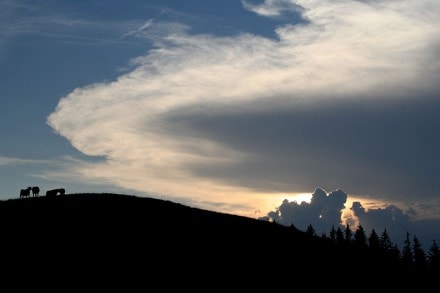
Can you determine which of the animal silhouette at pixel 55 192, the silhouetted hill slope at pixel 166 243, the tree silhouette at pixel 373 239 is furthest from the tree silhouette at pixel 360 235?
the animal silhouette at pixel 55 192

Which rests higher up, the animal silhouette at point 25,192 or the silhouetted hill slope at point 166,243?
the animal silhouette at point 25,192

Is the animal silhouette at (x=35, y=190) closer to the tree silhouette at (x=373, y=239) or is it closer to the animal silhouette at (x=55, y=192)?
the animal silhouette at (x=55, y=192)

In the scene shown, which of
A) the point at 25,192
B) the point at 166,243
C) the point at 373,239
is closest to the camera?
the point at 166,243

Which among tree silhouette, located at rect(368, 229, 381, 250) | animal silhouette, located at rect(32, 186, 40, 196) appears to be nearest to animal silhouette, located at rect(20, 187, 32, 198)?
animal silhouette, located at rect(32, 186, 40, 196)

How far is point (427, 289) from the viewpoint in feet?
208

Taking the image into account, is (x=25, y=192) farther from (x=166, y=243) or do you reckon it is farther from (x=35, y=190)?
(x=166, y=243)

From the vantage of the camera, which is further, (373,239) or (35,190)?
(373,239)

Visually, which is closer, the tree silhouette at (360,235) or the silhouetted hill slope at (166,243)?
the silhouetted hill slope at (166,243)

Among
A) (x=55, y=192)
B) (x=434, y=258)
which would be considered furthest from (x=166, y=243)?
(x=434, y=258)

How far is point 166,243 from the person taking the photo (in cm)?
5447

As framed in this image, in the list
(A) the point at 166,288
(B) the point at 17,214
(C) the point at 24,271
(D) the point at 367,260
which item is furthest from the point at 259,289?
(B) the point at 17,214

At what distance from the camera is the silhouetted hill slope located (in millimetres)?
47781

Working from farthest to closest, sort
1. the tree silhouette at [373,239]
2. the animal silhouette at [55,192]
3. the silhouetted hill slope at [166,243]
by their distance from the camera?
the tree silhouette at [373,239] < the animal silhouette at [55,192] < the silhouetted hill slope at [166,243]

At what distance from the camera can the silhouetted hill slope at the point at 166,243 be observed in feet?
157
